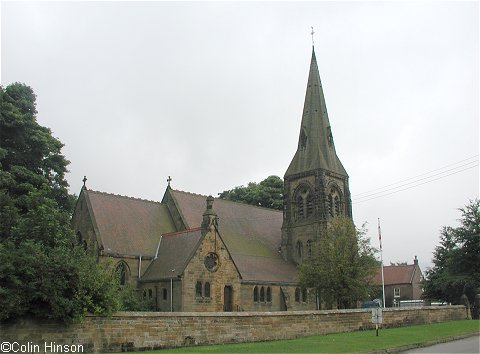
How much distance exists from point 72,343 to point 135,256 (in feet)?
63.8

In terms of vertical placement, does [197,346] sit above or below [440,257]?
below

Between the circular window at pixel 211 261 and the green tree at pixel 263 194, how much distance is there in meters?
30.8

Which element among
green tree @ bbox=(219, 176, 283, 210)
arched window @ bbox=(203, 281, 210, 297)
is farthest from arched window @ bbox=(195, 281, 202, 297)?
green tree @ bbox=(219, 176, 283, 210)

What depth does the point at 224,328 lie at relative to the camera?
21797 mm

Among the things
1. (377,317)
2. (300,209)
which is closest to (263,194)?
(300,209)

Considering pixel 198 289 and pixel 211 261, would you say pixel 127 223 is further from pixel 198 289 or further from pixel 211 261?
pixel 198 289

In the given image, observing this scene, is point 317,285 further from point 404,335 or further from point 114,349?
point 114,349

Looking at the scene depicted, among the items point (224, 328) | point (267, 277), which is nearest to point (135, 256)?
point (267, 277)

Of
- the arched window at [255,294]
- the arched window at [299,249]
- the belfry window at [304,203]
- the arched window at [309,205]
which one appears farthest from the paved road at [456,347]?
the belfry window at [304,203]

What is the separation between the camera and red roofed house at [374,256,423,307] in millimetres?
79125

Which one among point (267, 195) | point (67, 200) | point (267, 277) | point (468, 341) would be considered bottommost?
point (468, 341)

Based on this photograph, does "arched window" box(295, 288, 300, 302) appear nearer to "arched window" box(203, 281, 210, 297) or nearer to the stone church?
the stone church

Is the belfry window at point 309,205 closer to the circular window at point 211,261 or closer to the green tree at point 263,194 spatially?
the green tree at point 263,194

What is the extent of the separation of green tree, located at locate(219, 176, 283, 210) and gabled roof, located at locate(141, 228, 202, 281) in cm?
2753
